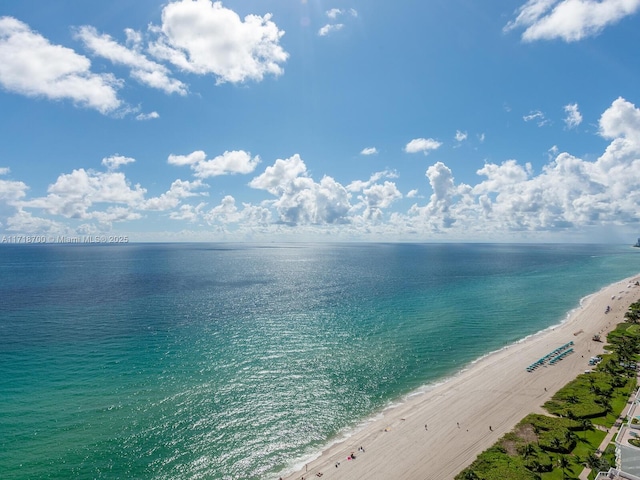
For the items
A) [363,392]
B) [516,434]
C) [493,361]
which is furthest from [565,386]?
[363,392]

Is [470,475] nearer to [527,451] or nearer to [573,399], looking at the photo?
[527,451]

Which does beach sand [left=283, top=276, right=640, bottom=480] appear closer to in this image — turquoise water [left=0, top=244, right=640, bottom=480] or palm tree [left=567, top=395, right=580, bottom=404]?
palm tree [left=567, top=395, right=580, bottom=404]

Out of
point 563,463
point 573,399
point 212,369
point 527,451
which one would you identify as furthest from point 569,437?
point 212,369

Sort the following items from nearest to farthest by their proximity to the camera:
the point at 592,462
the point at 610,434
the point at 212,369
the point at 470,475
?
the point at 592,462
the point at 470,475
the point at 610,434
the point at 212,369

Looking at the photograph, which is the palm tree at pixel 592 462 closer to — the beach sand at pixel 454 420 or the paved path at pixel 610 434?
the paved path at pixel 610 434

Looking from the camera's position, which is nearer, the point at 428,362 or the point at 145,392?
the point at 145,392

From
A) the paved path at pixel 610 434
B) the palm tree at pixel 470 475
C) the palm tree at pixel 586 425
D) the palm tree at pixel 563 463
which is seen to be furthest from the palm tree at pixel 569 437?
the palm tree at pixel 470 475

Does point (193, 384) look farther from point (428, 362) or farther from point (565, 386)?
point (565, 386)
